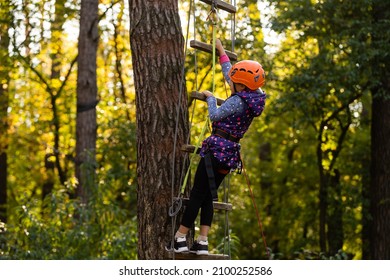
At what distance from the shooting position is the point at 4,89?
2205 cm

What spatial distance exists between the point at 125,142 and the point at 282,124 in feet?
26.0

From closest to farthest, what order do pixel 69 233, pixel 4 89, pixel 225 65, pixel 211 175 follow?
pixel 211 175 → pixel 225 65 → pixel 69 233 → pixel 4 89

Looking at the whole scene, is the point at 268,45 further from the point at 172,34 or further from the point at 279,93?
the point at 172,34

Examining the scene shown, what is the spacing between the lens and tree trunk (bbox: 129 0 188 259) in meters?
7.27

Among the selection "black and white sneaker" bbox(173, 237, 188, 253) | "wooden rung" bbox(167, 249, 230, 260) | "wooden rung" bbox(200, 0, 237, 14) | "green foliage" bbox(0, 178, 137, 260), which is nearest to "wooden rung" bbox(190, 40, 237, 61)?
"wooden rung" bbox(200, 0, 237, 14)

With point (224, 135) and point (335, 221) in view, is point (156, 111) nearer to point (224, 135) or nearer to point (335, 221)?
point (224, 135)

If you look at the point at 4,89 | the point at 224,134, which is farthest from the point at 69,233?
the point at 4,89

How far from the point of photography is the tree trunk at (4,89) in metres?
18.0

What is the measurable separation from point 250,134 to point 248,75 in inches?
538

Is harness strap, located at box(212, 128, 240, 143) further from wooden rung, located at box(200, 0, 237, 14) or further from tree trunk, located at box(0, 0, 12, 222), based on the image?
tree trunk, located at box(0, 0, 12, 222)

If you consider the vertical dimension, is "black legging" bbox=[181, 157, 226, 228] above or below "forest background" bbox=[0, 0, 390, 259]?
below

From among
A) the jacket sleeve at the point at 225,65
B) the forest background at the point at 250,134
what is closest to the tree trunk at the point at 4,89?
the forest background at the point at 250,134

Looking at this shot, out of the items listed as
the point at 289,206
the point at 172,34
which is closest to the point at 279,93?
the point at 289,206

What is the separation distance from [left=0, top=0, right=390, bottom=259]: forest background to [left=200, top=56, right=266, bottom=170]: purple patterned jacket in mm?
397
